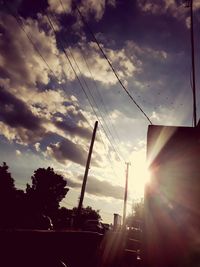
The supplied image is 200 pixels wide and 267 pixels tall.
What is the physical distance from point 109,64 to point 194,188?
647 centimetres

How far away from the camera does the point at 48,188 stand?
60.0 m

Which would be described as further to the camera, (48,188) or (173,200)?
(48,188)

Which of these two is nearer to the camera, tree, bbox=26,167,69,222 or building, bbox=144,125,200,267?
building, bbox=144,125,200,267

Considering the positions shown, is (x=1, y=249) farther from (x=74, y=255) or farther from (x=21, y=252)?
(x=74, y=255)

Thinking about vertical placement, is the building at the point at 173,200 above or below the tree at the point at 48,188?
below

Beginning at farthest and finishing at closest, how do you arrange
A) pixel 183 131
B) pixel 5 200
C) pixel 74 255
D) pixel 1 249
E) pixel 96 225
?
pixel 5 200 → pixel 96 225 → pixel 183 131 → pixel 74 255 → pixel 1 249

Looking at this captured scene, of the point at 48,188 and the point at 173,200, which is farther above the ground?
the point at 48,188

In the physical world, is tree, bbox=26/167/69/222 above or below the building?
above

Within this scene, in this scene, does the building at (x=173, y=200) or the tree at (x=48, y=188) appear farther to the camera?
the tree at (x=48, y=188)

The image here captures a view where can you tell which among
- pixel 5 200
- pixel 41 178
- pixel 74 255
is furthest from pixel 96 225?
pixel 41 178

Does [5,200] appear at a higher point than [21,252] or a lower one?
higher

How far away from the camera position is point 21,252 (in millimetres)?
4273

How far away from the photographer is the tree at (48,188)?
2263 inches

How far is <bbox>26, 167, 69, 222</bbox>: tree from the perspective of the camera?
5747cm
